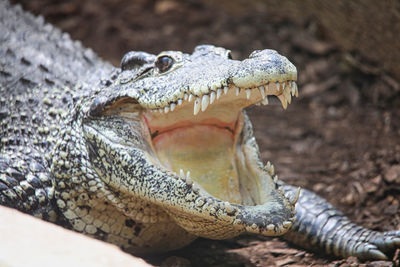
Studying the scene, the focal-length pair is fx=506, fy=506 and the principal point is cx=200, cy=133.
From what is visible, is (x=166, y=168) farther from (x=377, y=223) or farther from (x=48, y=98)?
(x=377, y=223)

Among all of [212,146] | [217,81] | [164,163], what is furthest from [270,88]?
[164,163]

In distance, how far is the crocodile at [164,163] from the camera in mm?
3178

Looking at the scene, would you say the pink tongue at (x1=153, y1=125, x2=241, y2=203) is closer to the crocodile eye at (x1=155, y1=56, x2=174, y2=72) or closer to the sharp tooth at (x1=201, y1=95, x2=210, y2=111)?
the crocodile eye at (x1=155, y1=56, x2=174, y2=72)

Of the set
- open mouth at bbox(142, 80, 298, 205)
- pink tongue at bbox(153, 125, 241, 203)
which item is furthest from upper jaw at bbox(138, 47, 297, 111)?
pink tongue at bbox(153, 125, 241, 203)

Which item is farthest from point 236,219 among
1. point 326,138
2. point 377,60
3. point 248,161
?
point 377,60

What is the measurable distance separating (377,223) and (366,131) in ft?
6.71

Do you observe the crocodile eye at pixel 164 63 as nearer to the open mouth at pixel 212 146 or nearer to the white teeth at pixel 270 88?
the open mouth at pixel 212 146

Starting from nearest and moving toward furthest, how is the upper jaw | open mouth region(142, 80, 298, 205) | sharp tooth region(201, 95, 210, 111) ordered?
the upper jaw
sharp tooth region(201, 95, 210, 111)
open mouth region(142, 80, 298, 205)

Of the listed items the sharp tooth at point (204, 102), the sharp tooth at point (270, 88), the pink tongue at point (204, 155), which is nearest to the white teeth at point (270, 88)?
the sharp tooth at point (270, 88)

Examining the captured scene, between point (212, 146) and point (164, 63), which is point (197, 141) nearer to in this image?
point (212, 146)

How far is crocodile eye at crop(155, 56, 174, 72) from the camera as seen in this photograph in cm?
359

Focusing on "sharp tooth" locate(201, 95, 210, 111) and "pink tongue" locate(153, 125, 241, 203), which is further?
"pink tongue" locate(153, 125, 241, 203)

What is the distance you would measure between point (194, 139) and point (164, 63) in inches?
24.4

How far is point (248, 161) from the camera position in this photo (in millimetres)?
3688
